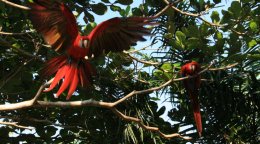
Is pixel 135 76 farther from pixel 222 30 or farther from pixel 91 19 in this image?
pixel 222 30

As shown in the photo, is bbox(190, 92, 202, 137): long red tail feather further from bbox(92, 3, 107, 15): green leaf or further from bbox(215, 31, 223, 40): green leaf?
bbox(92, 3, 107, 15): green leaf

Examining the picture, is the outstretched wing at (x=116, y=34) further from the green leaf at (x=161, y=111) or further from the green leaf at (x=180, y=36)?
the green leaf at (x=161, y=111)

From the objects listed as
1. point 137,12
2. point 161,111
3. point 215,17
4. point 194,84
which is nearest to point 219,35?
point 215,17

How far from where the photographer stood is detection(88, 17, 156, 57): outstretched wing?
2.98m

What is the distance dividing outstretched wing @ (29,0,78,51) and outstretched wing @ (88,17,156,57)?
14 centimetres

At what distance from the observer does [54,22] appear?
2.97 metres

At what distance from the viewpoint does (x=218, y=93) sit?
4523 millimetres

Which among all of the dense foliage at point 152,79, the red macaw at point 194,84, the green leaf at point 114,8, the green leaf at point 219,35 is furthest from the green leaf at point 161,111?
the green leaf at point 219,35

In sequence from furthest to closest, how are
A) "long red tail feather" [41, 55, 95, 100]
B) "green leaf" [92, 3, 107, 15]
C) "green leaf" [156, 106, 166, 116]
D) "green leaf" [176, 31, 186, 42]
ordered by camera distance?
"green leaf" [156, 106, 166, 116], "green leaf" [92, 3, 107, 15], "green leaf" [176, 31, 186, 42], "long red tail feather" [41, 55, 95, 100]

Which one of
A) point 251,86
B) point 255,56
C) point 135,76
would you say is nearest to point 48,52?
point 135,76

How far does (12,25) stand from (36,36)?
253 millimetres

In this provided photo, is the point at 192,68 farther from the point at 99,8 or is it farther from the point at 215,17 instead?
the point at 99,8

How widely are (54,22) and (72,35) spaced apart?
0.14m

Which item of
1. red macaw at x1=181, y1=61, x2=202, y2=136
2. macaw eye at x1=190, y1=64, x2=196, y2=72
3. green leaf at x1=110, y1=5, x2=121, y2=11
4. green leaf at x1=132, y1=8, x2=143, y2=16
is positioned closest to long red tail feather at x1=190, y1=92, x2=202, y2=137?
red macaw at x1=181, y1=61, x2=202, y2=136
